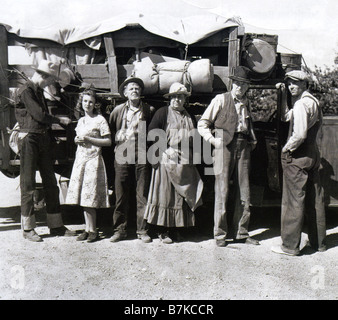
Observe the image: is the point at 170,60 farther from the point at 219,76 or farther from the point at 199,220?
the point at 199,220

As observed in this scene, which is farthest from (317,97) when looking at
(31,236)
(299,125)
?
(31,236)

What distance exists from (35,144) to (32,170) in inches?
12.5

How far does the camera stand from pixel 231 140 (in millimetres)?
5156

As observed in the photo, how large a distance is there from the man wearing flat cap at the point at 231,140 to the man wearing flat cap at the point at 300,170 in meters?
0.46

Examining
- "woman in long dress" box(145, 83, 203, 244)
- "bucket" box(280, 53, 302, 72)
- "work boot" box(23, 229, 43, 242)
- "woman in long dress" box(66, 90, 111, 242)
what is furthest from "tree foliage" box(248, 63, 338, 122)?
"work boot" box(23, 229, 43, 242)

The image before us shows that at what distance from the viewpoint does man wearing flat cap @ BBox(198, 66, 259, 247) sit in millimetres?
5133

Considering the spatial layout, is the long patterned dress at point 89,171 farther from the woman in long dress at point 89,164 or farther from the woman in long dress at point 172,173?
the woman in long dress at point 172,173

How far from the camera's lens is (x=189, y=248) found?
5.20 m

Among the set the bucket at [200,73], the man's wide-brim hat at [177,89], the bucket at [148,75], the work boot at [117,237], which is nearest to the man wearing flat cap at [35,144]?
the work boot at [117,237]

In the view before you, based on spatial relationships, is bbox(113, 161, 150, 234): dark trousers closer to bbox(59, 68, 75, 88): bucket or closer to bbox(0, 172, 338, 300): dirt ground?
bbox(0, 172, 338, 300): dirt ground

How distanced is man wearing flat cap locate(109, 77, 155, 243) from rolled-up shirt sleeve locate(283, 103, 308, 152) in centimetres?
172

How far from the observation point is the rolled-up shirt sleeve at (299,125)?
4812mm

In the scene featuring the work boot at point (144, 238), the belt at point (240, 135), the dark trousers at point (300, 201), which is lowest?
the work boot at point (144, 238)

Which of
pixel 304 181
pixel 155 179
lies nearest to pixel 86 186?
pixel 155 179
